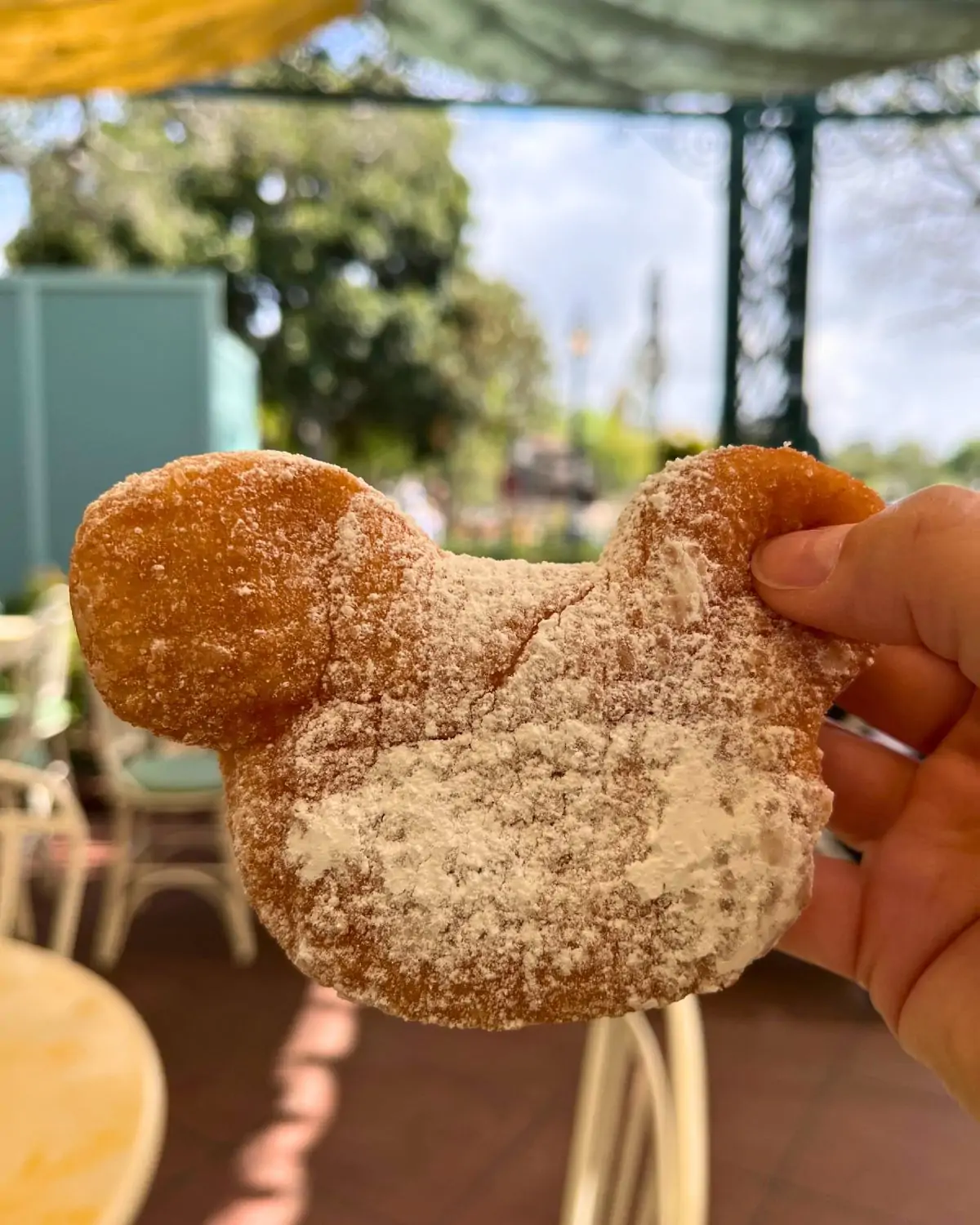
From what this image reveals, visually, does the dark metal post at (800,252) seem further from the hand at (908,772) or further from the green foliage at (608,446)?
the green foliage at (608,446)

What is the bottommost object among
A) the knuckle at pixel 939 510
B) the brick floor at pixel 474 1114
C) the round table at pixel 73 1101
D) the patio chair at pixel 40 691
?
the brick floor at pixel 474 1114

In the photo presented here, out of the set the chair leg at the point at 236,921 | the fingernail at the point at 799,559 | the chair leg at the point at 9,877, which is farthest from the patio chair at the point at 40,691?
the fingernail at the point at 799,559

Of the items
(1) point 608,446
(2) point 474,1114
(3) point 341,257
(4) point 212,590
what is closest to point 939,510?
(4) point 212,590

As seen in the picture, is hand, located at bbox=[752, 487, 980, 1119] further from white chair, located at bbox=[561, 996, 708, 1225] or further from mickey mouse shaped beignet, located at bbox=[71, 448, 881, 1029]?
white chair, located at bbox=[561, 996, 708, 1225]

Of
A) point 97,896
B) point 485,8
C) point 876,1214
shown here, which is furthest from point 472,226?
point 876,1214

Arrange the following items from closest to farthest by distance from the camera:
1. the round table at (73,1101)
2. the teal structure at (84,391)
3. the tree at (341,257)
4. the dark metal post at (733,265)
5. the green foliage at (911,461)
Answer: the round table at (73,1101) → the green foliage at (911,461) → the dark metal post at (733,265) → the teal structure at (84,391) → the tree at (341,257)

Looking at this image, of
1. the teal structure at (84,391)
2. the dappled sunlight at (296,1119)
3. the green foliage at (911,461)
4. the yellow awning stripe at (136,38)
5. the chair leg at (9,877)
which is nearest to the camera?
the chair leg at (9,877)

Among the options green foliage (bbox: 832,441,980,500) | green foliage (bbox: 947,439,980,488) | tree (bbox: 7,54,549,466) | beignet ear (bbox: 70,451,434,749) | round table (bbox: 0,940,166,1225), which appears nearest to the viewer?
beignet ear (bbox: 70,451,434,749)

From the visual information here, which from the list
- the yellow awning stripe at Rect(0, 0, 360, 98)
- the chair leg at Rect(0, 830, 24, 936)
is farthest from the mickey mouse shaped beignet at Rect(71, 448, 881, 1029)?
the yellow awning stripe at Rect(0, 0, 360, 98)
